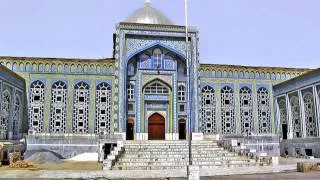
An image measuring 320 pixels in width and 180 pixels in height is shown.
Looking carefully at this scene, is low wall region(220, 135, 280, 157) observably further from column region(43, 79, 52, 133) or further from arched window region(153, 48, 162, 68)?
column region(43, 79, 52, 133)

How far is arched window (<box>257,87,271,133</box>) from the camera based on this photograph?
32.3 meters

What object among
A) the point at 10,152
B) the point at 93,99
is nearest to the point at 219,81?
the point at 93,99

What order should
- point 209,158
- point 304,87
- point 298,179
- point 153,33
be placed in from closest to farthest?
point 298,179, point 209,158, point 304,87, point 153,33

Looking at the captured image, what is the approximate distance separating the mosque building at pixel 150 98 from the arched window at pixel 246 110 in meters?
0.09

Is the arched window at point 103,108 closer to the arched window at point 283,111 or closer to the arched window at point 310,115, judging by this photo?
the arched window at point 283,111

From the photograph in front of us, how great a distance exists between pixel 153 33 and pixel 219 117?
9.04 meters

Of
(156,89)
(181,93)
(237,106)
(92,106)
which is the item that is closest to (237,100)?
(237,106)

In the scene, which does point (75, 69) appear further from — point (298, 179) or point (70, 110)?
point (298, 179)

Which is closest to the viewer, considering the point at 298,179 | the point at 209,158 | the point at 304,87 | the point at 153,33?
the point at 298,179

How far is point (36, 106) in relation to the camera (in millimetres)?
29141

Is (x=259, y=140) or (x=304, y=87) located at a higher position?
(x=304, y=87)

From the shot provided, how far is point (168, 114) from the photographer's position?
3070 cm

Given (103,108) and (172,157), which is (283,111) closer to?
(172,157)

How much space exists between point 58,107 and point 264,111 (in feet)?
57.5
